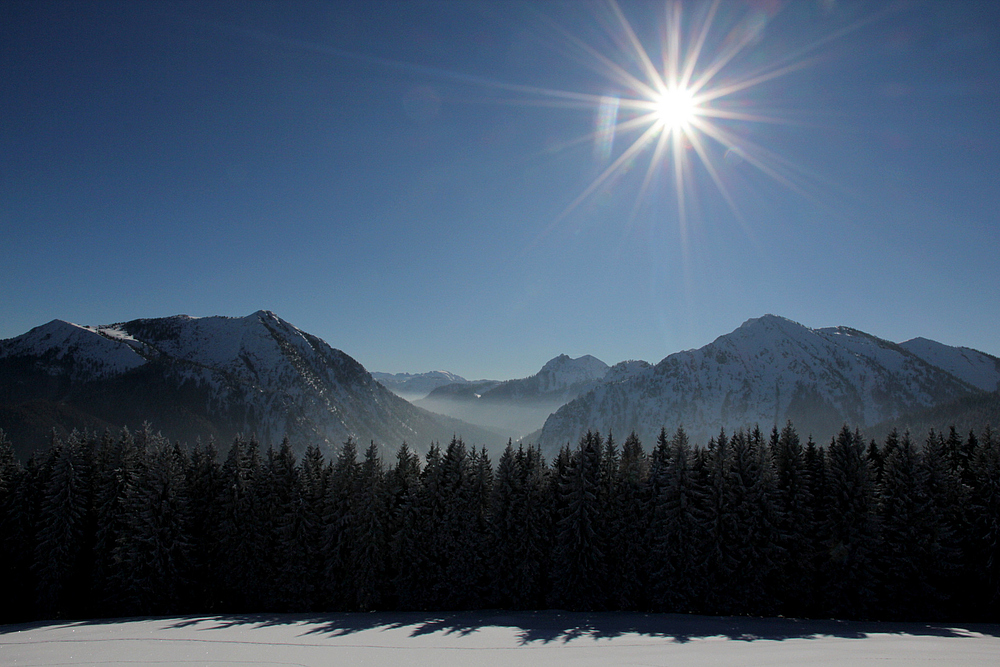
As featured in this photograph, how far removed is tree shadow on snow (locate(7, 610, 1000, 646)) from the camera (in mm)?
31141

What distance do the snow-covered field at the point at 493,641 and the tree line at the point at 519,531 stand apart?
4338mm

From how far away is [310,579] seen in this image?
46.8 meters

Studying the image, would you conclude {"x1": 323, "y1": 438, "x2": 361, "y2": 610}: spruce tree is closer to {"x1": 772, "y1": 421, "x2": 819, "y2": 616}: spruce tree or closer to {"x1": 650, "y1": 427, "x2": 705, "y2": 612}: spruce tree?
{"x1": 650, "y1": 427, "x2": 705, "y2": 612}: spruce tree

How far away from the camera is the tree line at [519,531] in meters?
40.6

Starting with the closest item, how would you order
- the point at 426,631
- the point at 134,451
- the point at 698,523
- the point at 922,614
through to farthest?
the point at 426,631
the point at 922,614
the point at 698,523
the point at 134,451

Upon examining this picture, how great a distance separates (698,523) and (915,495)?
16.8 m

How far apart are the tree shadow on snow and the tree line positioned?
327 cm

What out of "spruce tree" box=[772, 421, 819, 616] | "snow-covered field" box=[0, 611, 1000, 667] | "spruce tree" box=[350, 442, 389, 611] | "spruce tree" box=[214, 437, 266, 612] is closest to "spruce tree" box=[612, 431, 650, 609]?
"snow-covered field" box=[0, 611, 1000, 667]

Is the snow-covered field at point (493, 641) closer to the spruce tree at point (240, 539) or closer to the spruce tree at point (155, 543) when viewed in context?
the spruce tree at point (155, 543)

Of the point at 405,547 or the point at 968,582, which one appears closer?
the point at 968,582

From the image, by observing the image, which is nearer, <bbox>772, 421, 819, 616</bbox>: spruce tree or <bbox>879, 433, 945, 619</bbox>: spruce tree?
<bbox>879, 433, 945, 619</bbox>: spruce tree

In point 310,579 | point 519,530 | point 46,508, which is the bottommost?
point 310,579

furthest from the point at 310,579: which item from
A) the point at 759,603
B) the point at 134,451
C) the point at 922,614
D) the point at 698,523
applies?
the point at 922,614

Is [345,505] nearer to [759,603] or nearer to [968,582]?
[759,603]
